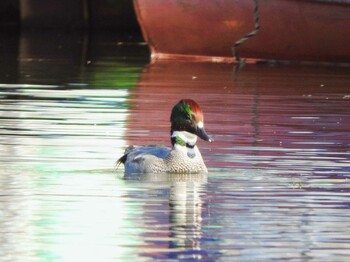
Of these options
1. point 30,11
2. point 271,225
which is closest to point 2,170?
point 271,225

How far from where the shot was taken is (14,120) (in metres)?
15.9

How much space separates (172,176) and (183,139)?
33 cm

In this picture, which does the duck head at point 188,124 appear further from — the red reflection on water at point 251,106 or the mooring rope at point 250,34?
the mooring rope at point 250,34

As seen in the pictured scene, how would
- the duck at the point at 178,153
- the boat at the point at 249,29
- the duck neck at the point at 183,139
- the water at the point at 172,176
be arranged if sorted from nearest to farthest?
the water at the point at 172,176
the duck at the point at 178,153
the duck neck at the point at 183,139
the boat at the point at 249,29

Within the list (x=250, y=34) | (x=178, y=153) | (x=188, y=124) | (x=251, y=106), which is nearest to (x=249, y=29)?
(x=250, y=34)

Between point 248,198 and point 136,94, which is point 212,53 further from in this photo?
point 248,198

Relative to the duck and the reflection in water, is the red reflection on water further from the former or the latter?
the reflection in water

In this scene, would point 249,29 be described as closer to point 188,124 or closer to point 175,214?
point 188,124

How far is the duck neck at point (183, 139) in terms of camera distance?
11.9 metres

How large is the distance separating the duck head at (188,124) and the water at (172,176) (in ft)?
1.03

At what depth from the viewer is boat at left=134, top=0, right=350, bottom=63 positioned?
82.0 ft

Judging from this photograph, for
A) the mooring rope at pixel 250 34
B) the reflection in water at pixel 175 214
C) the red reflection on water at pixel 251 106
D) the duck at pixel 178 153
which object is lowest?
the reflection in water at pixel 175 214

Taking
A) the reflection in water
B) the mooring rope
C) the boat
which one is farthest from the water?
the mooring rope

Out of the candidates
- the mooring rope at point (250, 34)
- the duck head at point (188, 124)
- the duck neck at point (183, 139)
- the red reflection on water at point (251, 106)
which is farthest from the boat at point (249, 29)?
the duck neck at point (183, 139)
